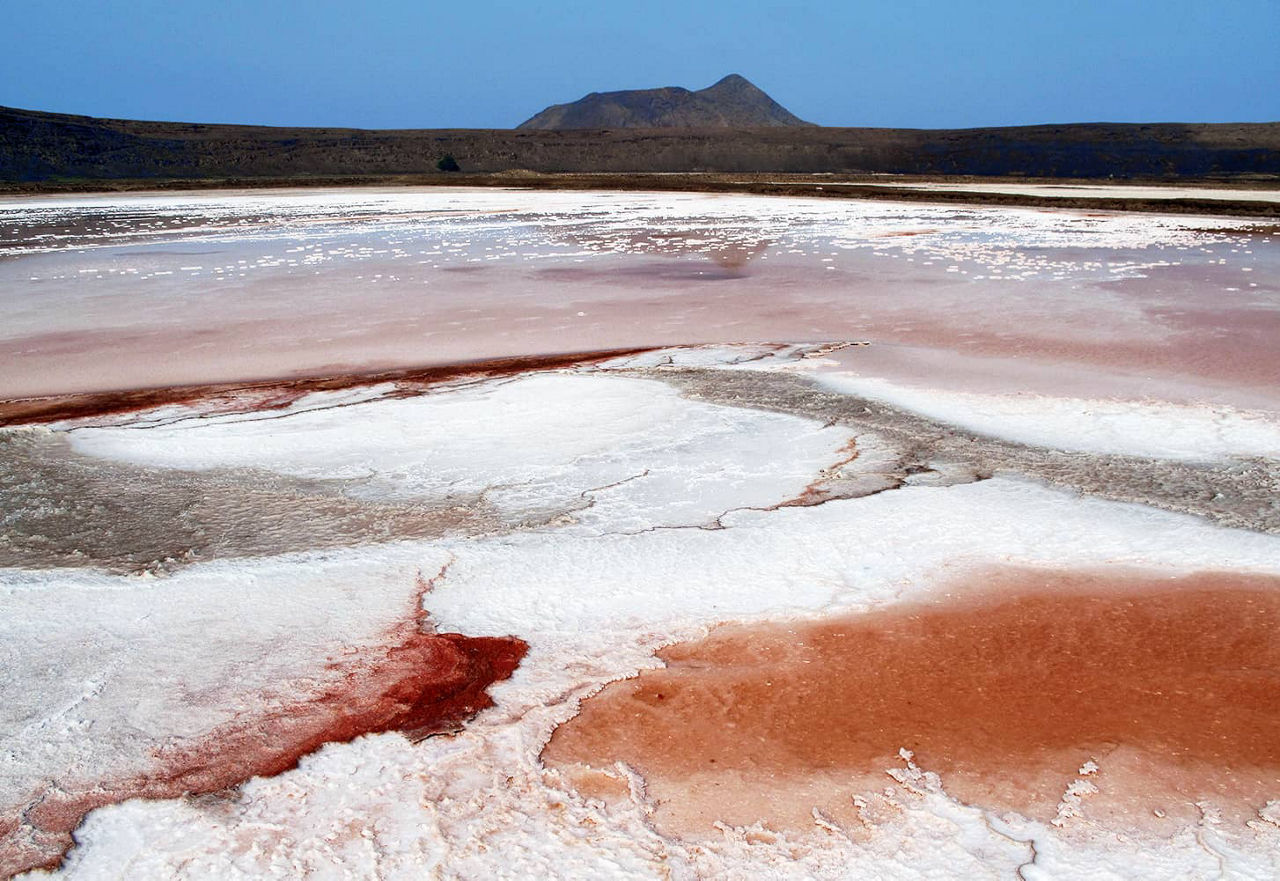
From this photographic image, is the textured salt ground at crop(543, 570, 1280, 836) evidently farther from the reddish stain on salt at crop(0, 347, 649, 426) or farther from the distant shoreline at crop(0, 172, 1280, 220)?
the distant shoreline at crop(0, 172, 1280, 220)

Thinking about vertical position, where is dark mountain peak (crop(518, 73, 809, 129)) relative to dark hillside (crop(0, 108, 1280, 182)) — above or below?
above

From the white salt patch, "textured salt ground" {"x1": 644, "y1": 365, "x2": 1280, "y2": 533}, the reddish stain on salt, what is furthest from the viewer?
the reddish stain on salt

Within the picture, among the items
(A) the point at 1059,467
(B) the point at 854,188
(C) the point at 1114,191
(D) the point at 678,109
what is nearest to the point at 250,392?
(A) the point at 1059,467

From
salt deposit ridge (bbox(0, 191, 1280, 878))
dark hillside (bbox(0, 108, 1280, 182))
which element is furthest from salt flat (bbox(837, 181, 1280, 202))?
dark hillside (bbox(0, 108, 1280, 182))

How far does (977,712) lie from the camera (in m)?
2.79

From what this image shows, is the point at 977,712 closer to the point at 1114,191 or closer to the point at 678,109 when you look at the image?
the point at 1114,191

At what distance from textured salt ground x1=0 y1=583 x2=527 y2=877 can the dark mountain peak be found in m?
153

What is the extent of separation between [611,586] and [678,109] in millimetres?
163665

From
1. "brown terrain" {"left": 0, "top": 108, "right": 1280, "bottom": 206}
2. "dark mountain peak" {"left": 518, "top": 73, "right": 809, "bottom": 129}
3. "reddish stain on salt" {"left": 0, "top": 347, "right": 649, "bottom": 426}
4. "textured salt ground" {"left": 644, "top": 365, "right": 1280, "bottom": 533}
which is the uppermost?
"dark mountain peak" {"left": 518, "top": 73, "right": 809, "bottom": 129}

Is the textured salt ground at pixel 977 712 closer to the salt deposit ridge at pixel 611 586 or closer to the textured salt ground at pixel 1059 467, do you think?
the salt deposit ridge at pixel 611 586

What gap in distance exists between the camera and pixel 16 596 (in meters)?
3.48

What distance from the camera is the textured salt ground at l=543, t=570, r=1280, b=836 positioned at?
8.10 ft

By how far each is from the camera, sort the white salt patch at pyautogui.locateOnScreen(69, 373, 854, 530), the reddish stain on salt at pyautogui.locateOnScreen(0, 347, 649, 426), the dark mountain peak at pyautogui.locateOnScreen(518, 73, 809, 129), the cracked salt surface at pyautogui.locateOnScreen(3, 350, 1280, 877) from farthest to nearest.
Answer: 1. the dark mountain peak at pyautogui.locateOnScreen(518, 73, 809, 129)
2. the reddish stain on salt at pyautogui.locateOnScreen(0, 347, 649, 426)
3. the white salt patch at pyautogui.locateOnScreen(69, 373, 854, 530)
4. the cracked salt surface at pyautogui.locateOnScreen(3, 350, 1280, 877)

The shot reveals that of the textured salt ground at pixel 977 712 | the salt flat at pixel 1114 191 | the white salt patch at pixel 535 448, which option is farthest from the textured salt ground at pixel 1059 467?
the salt flat at pixel 1114 191
